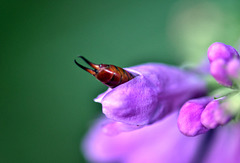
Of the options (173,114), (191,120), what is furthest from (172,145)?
(191,120)

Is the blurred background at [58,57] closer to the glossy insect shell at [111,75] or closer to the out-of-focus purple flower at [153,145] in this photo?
the out-of-focus purple flower at [153,145]

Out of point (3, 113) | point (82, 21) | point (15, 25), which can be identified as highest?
point (15, 25)

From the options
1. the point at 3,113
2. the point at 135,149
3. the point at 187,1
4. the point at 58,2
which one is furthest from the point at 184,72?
the point at 3,113

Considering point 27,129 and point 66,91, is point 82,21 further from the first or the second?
point 27,129

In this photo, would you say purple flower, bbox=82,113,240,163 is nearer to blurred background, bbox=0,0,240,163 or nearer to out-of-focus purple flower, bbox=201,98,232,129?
out-of-focus purple flower, bbox=201,98,232,129

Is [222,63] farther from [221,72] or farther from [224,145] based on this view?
[224,145]
